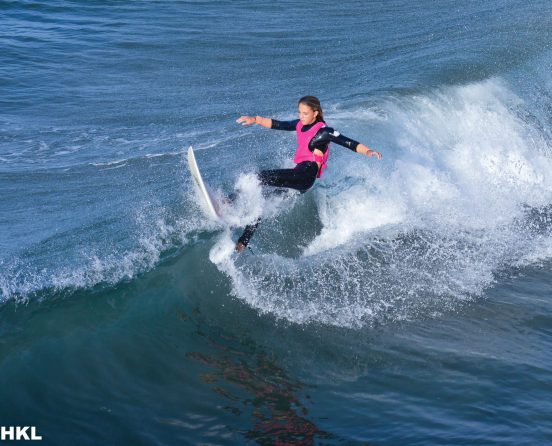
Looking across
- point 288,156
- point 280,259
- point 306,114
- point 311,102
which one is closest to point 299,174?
point 306,114

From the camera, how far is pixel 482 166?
1311 centimetres

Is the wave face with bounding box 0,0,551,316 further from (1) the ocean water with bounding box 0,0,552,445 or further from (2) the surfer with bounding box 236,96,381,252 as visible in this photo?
(2) the surfer with bounding box 236,96,381,252

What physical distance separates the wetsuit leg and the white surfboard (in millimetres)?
465

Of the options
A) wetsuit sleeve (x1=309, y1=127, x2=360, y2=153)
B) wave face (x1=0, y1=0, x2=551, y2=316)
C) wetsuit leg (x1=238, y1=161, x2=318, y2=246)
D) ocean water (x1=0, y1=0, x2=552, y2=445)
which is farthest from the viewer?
wave face (x1=0, y1=0, x2=551, y2=316)

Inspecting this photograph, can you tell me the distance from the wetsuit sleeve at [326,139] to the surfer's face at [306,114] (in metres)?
0.18

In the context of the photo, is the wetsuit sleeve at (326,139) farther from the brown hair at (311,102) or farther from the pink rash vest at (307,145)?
the brown hair at (311,102)

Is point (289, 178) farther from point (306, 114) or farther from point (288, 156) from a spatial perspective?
point (288, 156)

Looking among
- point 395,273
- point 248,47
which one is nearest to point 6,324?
point 395,273

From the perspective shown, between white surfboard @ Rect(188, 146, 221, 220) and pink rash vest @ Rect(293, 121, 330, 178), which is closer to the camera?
white surfboard @ Rect(188, 146, 221, 220)

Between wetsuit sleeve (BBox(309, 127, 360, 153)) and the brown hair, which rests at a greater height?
the brown hair

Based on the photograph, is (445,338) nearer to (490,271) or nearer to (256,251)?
(490,271)

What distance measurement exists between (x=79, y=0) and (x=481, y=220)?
20.1 meters

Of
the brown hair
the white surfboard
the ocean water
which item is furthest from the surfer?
the white surfboard

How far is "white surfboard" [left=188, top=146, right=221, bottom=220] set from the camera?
8539 mm
